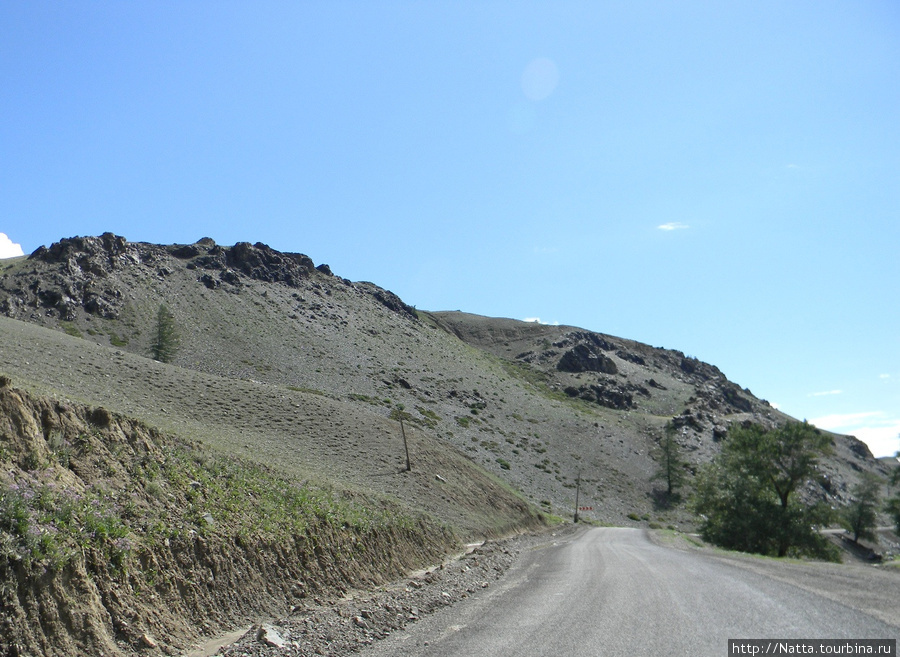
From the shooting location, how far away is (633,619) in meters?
9.09

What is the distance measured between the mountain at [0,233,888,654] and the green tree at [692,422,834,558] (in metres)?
13.5

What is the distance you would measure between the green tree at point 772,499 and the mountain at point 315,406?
13.5 m

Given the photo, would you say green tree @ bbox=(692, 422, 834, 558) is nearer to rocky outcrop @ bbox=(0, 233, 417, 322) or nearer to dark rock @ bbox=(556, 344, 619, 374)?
rocky outcrop @ bbox=(0, 233, 417, 322)

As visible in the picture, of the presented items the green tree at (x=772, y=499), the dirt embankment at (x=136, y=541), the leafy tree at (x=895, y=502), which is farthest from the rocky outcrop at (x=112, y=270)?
the leafy tree at (x=895, y=502)

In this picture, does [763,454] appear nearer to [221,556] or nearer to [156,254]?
[221,556]

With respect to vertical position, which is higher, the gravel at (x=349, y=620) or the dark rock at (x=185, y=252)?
the dark rock at (x=185, y=252)

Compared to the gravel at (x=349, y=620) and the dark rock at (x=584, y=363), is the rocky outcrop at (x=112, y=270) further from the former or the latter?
the gravel at (x=349, y=620)

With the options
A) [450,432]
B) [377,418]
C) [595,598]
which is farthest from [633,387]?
[595,598]

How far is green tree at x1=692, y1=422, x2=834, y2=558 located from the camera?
2961 cm

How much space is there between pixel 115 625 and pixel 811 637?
33.0ft

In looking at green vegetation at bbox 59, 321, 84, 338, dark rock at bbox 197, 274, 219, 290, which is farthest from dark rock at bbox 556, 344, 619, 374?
green vegetation at bbox 59, 321, 84, 338

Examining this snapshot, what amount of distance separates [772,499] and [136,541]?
3313cm

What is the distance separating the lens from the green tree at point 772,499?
29.6 m

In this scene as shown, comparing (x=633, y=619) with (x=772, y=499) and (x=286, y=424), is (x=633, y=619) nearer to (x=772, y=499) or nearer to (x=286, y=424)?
(x=772, y=499)
